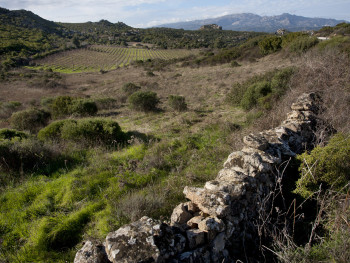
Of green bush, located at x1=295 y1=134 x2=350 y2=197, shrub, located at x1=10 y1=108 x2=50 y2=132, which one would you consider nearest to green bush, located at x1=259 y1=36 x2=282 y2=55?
green bush, located at x1=295 y1=134 x2=350 y2=197

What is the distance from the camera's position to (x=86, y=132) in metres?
7.25

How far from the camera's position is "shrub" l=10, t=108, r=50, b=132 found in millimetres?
9836

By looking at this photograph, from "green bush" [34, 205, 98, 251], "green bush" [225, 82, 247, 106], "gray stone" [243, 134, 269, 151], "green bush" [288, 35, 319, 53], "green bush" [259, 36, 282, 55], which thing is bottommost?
"green bush" [34, 205, 98, 251]

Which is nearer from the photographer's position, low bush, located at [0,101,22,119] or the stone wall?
the stone wall

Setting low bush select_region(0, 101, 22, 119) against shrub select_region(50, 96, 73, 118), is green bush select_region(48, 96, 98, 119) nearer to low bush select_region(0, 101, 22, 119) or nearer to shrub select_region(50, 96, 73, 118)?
shrub select_region(50, 96, 73, 118)

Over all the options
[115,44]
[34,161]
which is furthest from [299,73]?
[115,44]

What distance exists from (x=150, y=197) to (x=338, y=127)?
591 centimetres

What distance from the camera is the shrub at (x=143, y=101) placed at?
39.5ft

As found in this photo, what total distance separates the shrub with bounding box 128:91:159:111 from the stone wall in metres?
8.69

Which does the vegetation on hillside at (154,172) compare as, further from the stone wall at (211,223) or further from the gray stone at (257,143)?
the gray stone at (257,143)

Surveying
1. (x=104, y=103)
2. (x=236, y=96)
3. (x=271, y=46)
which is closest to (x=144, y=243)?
(x=236, y=96)

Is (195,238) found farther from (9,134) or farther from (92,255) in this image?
(9,134)

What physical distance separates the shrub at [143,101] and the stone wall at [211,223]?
8687 millimetres

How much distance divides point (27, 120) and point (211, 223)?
1111 cm
